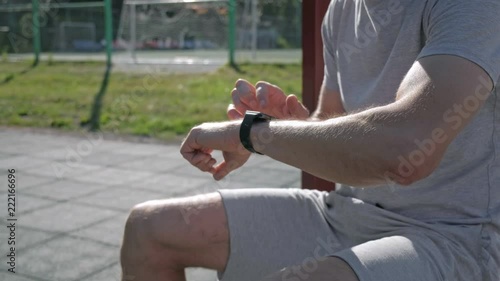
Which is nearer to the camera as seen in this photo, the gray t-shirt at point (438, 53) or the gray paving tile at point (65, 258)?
the gray t-shirt at point (438, 53)

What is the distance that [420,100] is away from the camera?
1111 millimetres

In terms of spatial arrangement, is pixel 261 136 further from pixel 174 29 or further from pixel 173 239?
pixel 174 29

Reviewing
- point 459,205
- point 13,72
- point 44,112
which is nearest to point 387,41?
point 459,205

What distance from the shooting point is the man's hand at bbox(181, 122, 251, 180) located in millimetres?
1392

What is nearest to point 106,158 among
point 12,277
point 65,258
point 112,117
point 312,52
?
point 112,117

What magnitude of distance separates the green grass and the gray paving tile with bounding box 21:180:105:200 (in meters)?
2.03

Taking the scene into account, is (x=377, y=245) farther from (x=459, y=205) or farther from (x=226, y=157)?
(x=226, y=157)

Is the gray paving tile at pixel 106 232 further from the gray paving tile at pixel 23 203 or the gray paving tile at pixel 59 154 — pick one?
the gray paving tile at pixel 59 154

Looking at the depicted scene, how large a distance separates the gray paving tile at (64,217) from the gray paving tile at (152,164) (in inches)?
42.2

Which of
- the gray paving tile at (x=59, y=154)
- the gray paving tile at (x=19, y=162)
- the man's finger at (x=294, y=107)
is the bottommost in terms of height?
the gray paving tile at (x=59, y=154)

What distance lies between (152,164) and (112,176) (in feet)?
1.55

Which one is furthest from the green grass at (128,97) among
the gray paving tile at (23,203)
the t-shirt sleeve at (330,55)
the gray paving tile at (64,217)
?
the t-shirt sleeve at (330,55)

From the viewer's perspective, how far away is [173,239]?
4.75 ft

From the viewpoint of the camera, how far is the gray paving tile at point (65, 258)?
8.95 ft
